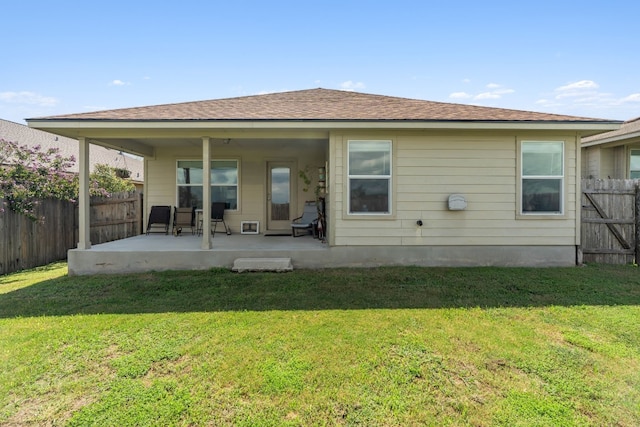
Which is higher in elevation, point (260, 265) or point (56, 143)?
point (56, 143)

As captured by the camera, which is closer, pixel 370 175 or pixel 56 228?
pixel 370 175

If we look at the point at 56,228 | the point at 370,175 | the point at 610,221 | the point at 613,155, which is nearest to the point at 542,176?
the point at 610,221

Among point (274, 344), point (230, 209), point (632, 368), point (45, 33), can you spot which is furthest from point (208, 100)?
point (632, 368)

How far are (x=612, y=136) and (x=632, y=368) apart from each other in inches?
326

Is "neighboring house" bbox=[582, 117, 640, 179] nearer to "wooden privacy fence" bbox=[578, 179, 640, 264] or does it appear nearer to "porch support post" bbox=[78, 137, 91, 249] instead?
"wooden privacy fence" bbox=[578, 179, 640, 264]

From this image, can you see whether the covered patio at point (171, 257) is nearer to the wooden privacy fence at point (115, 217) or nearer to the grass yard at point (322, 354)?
the grass yard at point (322, 354)

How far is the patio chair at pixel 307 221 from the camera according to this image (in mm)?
7409

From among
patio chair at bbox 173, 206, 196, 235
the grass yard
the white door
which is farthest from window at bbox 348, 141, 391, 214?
patio chair at bbox 173, 206, 196, 235

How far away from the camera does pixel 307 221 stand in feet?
24.9

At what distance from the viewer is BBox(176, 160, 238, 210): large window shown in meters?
8.12

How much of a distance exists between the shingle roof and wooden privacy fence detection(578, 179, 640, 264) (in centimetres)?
162

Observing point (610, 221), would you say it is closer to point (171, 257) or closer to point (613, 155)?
point (613, 155)

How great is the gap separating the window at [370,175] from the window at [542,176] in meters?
2.45

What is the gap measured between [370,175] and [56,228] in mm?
6879
